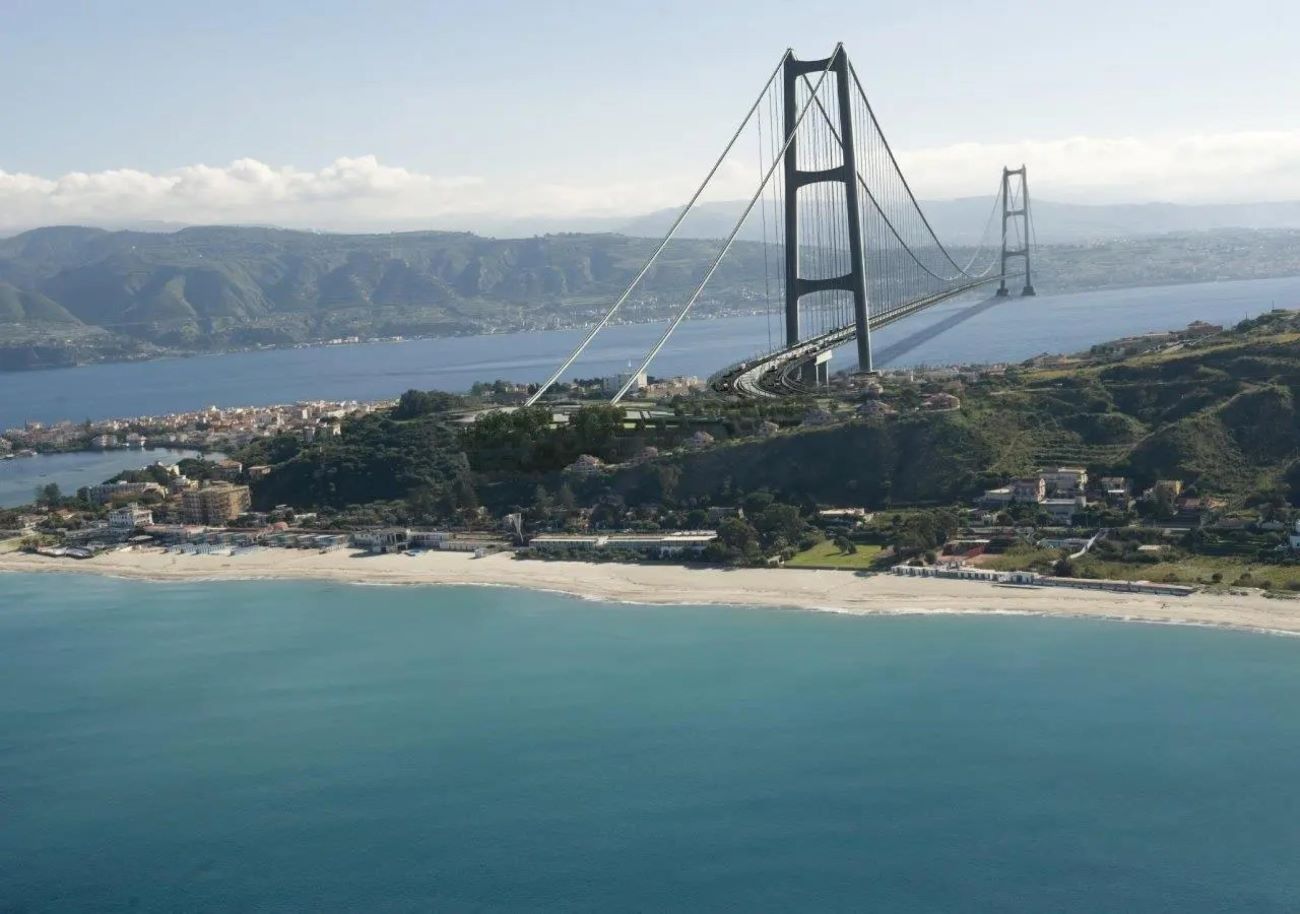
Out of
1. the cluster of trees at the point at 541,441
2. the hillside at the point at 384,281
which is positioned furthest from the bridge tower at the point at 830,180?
the hillside at the point at 384,281

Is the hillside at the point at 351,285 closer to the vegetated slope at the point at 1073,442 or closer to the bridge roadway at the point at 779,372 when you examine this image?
the bridge roadway at the point at 779,372

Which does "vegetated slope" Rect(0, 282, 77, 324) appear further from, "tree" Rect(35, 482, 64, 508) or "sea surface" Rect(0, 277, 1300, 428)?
"tree" Rect(35, 482, 64, 508)

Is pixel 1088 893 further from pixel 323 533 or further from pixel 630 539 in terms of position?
pixel 323 533

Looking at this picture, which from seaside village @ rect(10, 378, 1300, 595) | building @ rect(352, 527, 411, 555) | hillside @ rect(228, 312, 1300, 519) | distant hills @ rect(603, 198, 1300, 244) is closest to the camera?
seaside village @ rect(10, 378, 1300, 595)

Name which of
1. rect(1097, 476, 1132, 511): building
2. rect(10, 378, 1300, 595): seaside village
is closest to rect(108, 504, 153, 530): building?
rect(10, 378, 1300, 595): seaside village

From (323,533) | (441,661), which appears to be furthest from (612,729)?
(323,533)

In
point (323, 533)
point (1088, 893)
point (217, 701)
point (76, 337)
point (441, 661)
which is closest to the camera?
point (1088, 893)
